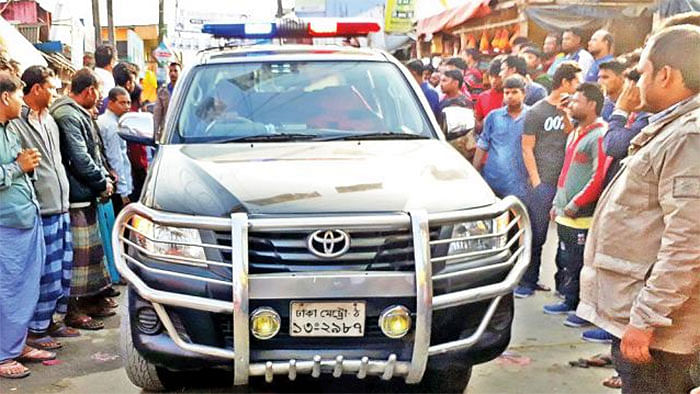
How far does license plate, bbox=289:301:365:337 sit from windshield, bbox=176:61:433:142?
1.27 meters

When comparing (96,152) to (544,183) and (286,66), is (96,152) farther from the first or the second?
(544,183)

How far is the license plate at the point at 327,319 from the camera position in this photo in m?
3.03

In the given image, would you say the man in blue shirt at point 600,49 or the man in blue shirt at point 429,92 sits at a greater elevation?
the man in blue shirt at point 600,49

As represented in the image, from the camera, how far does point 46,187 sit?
4.35m

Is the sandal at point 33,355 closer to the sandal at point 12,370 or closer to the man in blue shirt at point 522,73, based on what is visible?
the sandal at point 12,370

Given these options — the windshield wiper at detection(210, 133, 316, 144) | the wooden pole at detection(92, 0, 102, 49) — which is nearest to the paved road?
the windshield wiper at detection(210, 133, 316, 144)

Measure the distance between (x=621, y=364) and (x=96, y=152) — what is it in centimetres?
381

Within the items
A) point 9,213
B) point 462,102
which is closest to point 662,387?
point 9,213

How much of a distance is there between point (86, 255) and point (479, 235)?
2964 millimetres

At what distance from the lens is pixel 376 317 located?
10.1 ft

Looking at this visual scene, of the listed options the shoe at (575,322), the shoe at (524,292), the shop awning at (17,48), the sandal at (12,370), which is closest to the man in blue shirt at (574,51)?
the shoe at (524,292)

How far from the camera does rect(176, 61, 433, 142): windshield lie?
4117 millimetres

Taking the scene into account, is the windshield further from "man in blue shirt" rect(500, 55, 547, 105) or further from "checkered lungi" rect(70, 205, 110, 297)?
"man in blue shirt" rect(500, 55, 547, 105)

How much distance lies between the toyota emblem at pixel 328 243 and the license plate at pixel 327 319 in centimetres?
21
